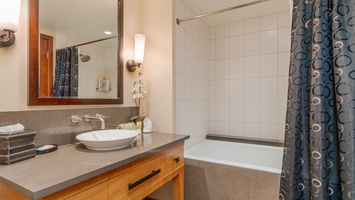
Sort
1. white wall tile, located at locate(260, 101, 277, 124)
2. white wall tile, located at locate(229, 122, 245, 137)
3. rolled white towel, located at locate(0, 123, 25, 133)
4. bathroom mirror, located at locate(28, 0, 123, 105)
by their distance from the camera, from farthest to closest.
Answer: white wall tile, located at locate(229, 122, 245, 137), white wall tile, located at locate(260, 101, 277, 124), bathroom mirror, located at locate(28, 0, 123, 105), rolled white towel, located at locate(0, 123, 25, 133)

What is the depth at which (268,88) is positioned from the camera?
2.37 m

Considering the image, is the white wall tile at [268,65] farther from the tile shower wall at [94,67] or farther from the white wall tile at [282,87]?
the tile shower wall at [94,67]

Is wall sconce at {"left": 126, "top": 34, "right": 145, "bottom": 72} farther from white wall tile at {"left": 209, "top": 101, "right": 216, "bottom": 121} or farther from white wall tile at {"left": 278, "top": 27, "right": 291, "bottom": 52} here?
white wall tile at {"left": 278, "top": 27, "right": 291, "bottom": 52}

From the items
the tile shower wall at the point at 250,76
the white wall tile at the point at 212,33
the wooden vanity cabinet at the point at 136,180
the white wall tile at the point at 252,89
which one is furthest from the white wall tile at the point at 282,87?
the wooden vanity cabinet at the point at 136,180

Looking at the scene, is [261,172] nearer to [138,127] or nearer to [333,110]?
[333,110]

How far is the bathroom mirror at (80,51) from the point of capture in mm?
1143

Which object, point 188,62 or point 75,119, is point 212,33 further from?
point 75,119

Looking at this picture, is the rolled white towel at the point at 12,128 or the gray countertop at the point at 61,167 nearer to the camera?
the gray countertop at the point at 61,167

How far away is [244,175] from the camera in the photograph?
4.97 ft

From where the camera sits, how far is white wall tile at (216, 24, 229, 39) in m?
2.62

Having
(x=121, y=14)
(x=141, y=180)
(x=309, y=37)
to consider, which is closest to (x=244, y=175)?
(x=141, y=180)

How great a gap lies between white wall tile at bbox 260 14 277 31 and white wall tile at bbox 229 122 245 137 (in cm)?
128

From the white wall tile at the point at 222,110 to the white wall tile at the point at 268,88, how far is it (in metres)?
0.48

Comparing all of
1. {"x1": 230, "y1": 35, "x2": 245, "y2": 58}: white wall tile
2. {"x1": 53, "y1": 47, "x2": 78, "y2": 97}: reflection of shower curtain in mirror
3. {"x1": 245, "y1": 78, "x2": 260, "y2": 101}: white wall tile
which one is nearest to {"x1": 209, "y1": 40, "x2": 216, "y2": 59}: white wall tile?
Result: {"x1": 230, "y1": 35, "x2": 245, "y2": 58}: white wall tile
